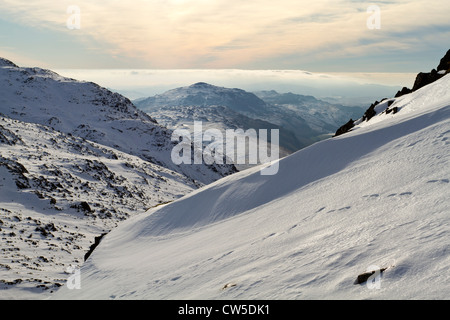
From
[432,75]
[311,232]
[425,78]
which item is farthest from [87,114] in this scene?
[311,232]

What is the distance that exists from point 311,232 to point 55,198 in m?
32.1

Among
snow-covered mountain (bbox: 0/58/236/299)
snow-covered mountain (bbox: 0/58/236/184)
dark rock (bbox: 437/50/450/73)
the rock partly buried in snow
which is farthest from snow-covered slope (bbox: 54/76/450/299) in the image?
snow-covered mountain (bbox: 0/58/236/184)

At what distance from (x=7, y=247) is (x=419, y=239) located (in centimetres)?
2382

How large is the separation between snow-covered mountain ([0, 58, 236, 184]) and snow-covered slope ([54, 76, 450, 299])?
6216 centimetres

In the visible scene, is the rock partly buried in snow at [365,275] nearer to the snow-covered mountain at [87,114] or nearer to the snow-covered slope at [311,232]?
the snow-covered slope at [311,232]

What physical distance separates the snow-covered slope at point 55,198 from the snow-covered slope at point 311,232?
467cm

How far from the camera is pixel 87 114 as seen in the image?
316 feet

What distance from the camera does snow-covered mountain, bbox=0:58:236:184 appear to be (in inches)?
3172

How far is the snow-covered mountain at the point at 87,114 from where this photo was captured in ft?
264

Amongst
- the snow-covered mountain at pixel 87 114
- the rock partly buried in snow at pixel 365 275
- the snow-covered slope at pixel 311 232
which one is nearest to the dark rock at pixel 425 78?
the snow-covered slope at pixel 311 232

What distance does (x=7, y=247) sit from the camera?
2081cm

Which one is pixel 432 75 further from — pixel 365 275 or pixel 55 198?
pixel 55 198

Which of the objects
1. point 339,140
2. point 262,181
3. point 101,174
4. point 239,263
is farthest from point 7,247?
point 101,174
